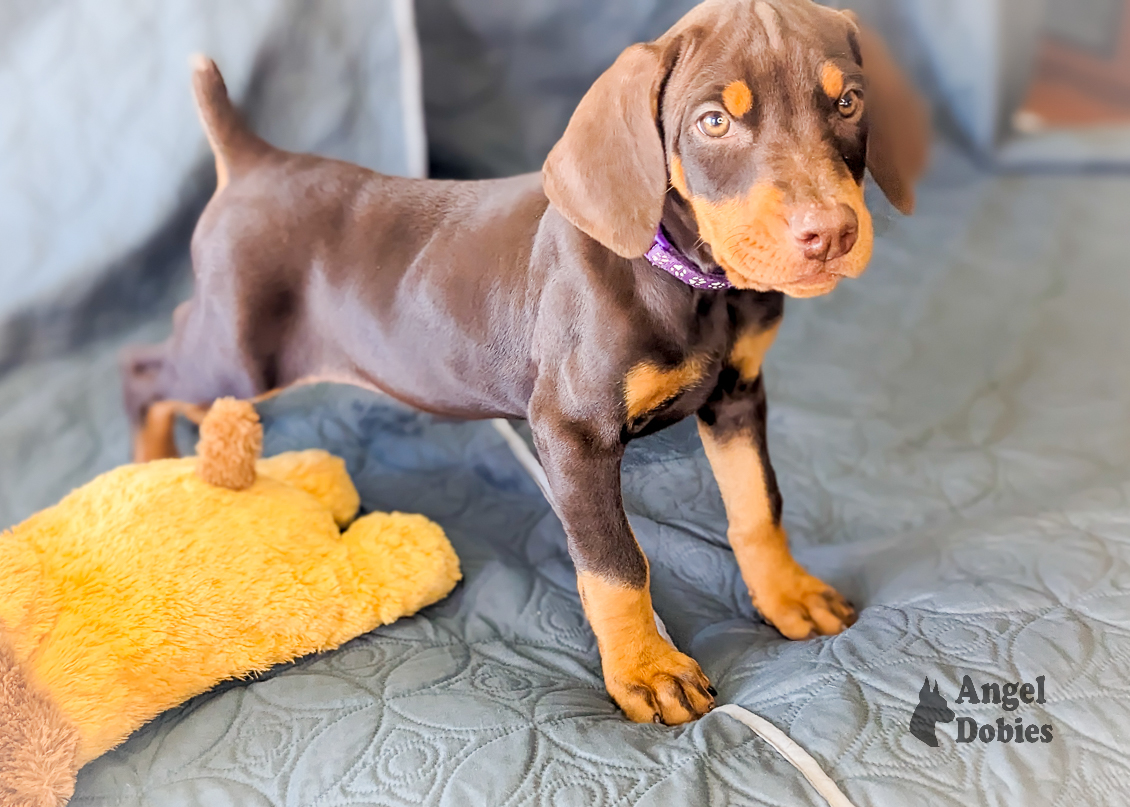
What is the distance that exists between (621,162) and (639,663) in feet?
2.33

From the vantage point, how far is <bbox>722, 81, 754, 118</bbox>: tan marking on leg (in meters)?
1.05

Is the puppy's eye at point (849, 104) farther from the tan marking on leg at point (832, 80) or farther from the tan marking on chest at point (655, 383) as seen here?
the tan marking on chest at point (655, 383)

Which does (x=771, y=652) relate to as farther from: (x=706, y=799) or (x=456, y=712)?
(x=456, y=712)

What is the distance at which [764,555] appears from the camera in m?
1.48

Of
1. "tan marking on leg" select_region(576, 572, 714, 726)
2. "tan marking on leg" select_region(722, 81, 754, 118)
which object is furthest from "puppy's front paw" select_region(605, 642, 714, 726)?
"tan marking on leg" select_region(722, 81, 754, 118)

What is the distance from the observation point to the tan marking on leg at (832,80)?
42.1 inches

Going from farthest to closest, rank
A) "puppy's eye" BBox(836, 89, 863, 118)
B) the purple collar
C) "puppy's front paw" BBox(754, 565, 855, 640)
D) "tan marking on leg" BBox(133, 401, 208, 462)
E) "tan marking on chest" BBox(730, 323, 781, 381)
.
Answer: "tan marking on leg" BBox(133, 401, 208, 462) → "puppy's front paw" BBox(754, 565, 855, 640) → "tan marking on chest" BBox(730, 323, 781, 381) → the purple collar → "puppy's eye" BBox(836, 89, 863, 118)

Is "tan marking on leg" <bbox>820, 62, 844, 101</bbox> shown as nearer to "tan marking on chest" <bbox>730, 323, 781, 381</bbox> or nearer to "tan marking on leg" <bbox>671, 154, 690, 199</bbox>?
"tan marking on leg" <bbox>671, 154, 690, 199</bbox>

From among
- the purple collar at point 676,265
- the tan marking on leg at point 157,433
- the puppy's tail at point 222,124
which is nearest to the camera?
the purple collar at point 676,265

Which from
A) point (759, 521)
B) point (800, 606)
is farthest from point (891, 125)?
point (800, 606)

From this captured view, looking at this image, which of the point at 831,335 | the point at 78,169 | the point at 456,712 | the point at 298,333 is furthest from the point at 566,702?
the point at 78,169

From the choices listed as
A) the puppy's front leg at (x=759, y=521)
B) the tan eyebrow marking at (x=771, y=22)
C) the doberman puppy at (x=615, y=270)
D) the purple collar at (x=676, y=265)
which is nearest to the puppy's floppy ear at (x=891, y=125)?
the doberman puppy at (x=615, y=270)

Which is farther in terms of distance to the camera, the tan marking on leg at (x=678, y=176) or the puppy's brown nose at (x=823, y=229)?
the tan marking on leg at (x=678, y=176)

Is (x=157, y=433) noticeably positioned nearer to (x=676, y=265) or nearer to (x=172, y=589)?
(x=172, y=589)
